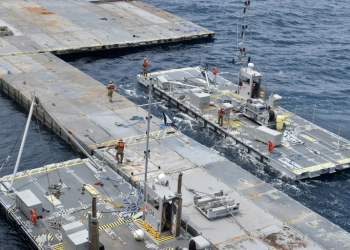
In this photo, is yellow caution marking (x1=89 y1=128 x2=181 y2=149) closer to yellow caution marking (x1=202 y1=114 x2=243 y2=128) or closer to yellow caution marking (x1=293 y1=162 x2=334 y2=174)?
yellow caution marking (x1=202 y1=114 x2=243 y2=128)

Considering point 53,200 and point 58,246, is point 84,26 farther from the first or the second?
point 58,246

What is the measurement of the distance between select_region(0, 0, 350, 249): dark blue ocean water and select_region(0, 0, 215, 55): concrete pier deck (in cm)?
216

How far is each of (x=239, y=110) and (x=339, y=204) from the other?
63.7 feet

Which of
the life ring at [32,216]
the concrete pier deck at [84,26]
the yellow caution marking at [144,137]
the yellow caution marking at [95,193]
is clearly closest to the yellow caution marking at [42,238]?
the life ring at [32,216]

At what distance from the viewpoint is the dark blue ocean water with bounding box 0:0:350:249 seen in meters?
54.3

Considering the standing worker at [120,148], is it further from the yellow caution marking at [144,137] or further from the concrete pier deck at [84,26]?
the concrete pier deck at [84,26]

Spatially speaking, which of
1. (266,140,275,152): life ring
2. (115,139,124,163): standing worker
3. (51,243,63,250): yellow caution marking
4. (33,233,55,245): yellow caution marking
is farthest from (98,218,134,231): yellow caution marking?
(266,140,275,152): life ring

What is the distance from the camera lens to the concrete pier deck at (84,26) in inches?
3492

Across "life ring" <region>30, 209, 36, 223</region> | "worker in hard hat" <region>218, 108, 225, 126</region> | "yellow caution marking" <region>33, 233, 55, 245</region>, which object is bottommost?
"yellow caution marking" <region>33, 233, 55, 245</region>

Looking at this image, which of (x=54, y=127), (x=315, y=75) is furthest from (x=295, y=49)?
(x=54, y=127)

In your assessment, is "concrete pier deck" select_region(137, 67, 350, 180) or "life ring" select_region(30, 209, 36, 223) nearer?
"life ring" select_region(30, 209, 36, 223)

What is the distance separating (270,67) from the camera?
Result: 8900cm

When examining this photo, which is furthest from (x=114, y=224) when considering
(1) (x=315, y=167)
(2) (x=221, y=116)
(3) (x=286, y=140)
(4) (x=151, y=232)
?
(3) (x=286, y=140)

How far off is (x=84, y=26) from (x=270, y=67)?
33.1m
